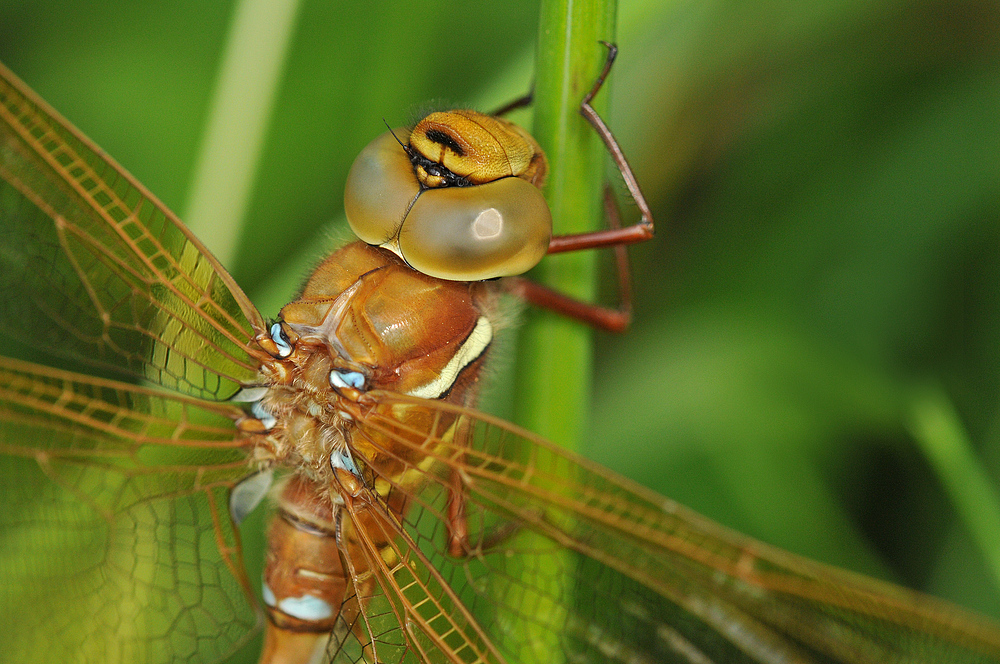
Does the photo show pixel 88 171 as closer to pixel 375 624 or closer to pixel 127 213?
pixel 127 213

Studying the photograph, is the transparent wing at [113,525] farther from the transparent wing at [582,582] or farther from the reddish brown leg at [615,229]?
the reddish brown leg at [615,229]

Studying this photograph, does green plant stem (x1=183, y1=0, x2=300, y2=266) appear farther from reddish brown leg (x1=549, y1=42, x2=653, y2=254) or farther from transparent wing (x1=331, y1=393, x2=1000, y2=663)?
reddish brown leg (x1=549, y1=42, x2=653, y2=254)

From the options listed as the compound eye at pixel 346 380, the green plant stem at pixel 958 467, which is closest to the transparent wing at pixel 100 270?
the compound eye at pixel 346 380

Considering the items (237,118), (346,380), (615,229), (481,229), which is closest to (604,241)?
(615,229)

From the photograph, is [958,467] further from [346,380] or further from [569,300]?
[346,380]

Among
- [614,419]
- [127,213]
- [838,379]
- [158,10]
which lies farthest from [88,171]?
[838,379]

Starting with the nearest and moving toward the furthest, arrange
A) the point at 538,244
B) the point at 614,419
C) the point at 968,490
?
the point at 538,244 → the point at 968,490 → the point at 614,419
